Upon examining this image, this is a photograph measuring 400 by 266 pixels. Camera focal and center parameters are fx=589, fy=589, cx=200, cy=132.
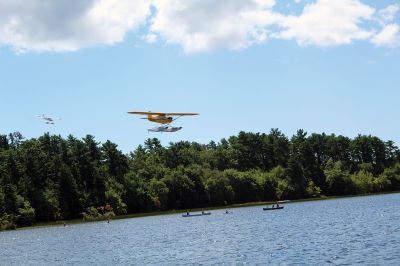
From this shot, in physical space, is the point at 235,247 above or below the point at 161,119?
below

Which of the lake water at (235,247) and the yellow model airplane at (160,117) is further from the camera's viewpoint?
the yellow model airplane at (160,117)

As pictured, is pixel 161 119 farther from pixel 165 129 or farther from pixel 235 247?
pixel 235 247

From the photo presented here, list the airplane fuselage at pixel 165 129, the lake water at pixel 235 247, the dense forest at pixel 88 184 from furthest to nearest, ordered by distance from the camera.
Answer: the dense forest at pixel 88 184 → the airplane fuselage at pixel 165 129 → the lake water at pixel 235 247

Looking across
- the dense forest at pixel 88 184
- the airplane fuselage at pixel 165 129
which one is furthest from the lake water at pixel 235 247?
the dense forest at pixel 88 184

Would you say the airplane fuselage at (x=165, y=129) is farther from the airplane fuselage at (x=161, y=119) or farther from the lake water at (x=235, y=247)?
the lake water at (x=235, y=247)

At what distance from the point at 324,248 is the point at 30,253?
3905cm

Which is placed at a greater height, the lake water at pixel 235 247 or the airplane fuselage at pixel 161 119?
the airplane fuselage at pixel 161 119

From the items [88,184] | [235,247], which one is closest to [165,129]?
[235,247]

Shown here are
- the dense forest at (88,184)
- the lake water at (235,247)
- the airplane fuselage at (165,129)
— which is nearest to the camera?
the lake water at (235,247)

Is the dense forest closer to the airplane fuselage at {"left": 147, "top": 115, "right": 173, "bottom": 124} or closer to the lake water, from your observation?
the lake water

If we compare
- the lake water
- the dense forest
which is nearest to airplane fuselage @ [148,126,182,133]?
the lake water

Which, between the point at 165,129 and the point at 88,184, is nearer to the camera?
the point at 165,129

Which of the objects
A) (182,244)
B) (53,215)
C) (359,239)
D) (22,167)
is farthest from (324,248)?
(22,167)

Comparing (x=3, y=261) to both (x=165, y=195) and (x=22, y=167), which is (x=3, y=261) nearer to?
(x=22, y=167)
